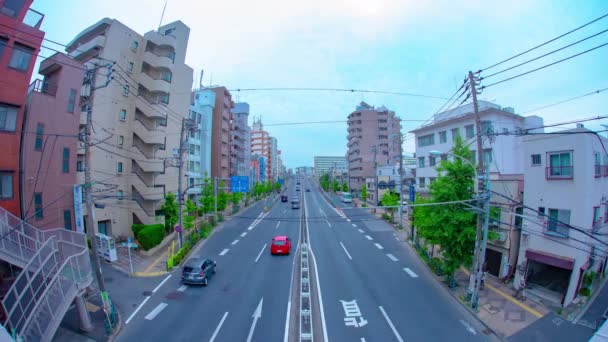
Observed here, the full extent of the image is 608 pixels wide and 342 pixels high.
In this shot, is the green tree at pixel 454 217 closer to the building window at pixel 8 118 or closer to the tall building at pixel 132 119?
the building window at pixel 8 118

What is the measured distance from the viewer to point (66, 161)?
21.1m

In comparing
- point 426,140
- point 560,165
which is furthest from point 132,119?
point 560,165

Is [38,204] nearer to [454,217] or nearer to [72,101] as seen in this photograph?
[72,101]

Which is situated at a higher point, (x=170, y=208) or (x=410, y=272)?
(x=170, y=208)

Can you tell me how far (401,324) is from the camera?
1329cm

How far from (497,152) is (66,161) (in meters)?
38.0

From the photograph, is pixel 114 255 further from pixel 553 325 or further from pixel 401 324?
pixel 553 325

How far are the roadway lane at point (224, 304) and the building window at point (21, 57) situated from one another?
15.6 m

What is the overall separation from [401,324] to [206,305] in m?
10.4

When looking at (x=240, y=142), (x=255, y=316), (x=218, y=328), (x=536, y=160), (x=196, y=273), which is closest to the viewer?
(x=218, y=328)

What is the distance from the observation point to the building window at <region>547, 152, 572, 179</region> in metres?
16.5

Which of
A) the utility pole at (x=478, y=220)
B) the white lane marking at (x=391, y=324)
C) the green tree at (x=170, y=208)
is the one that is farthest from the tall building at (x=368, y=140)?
the white lane marking at (x=391, y=324)

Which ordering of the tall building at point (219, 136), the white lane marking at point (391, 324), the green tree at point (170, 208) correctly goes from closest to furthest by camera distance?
the white lane marking at point (391, 324), the green tree at point (170, 208), the tall building at point (219, 136)

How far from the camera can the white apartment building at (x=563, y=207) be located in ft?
52.3
